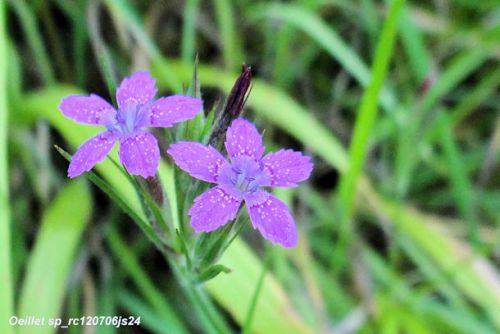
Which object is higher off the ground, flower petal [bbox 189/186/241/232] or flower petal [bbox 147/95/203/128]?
flower petal [bbox 147/95/203/128]

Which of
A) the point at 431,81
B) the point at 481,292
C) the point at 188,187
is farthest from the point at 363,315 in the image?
the point at 188,187

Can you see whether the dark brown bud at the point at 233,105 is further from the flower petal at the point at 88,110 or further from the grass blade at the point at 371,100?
the grass blade at the point at 371,100

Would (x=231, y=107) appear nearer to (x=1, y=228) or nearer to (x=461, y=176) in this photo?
(x=1, y=228)

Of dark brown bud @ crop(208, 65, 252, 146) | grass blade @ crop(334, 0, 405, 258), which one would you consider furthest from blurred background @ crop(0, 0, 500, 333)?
dark brown bud @ crop(208, 65, 252, 146)

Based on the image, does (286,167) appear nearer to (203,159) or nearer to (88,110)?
(203,159)

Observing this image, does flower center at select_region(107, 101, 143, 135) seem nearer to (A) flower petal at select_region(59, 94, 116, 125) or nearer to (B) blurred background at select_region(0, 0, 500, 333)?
(A) flower petal at select_region(59, 94, 116, 125)

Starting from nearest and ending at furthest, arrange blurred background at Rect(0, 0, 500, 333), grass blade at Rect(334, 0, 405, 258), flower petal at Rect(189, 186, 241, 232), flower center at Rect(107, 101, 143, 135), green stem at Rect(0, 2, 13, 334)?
1. flower petal at Rect(189, 186, 241, 232)
2. flower center at Rect(107, 101, 143, 135)
3. green stem at Rect(0, 2, 13, 334)
4. grass blade at Rect(334, 0, 405, 258)
5. blurred background at Rect(0, 0, 500, 333)
